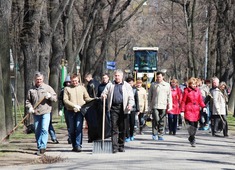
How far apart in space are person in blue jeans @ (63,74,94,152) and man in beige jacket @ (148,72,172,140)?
364cm

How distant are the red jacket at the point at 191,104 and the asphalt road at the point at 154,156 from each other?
0.77 meters

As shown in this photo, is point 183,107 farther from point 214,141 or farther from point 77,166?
point 77,166

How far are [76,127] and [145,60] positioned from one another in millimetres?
39575

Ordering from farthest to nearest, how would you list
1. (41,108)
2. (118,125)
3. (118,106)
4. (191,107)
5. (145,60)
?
(145,60)
(191,107)
(118,125)
(118,106)
(41,108)

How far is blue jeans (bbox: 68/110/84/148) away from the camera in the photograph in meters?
16.0

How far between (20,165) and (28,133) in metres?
8.38

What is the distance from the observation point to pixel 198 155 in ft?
51.2

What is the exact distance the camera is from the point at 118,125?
52.5 ft

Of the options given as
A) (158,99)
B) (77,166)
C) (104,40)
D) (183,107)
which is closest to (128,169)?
(77,166)

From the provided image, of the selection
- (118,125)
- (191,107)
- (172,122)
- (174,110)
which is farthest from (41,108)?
(172,122)

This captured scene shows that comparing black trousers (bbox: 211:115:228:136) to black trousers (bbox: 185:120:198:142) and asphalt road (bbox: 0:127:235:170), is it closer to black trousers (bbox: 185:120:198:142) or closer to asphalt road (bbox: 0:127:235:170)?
asphalt road (bbox: 0:127:235:170)

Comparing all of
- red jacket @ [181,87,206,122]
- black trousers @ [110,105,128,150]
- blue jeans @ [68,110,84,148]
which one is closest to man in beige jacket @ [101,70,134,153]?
black trousers @ [110,105,128,150]

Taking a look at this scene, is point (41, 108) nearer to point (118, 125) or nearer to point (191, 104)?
point (118, 125)

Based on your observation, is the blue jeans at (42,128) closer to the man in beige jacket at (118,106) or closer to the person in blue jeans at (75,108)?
the person in blue jeans at (75,108)
